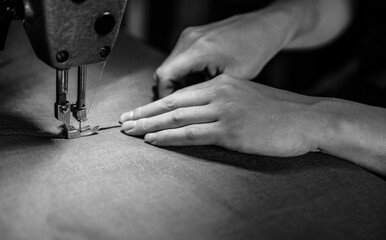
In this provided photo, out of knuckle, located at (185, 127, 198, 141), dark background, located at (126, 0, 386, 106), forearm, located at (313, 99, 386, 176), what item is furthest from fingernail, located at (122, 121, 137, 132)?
dark background, located at (126, 0, 386, 106)

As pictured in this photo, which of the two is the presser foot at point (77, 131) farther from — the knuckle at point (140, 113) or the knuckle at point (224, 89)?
the knuckle at point (224, 89)

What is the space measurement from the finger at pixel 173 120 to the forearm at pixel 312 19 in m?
0.48

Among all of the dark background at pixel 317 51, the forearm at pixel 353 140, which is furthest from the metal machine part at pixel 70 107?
the dark background at pixel 317 51

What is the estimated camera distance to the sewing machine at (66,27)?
69 centimetres

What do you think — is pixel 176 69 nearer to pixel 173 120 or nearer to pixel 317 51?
pixel 173 120

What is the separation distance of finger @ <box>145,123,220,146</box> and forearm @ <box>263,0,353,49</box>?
0.50 m

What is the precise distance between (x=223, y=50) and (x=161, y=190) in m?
0.44

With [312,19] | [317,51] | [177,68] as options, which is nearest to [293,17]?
[312,19]

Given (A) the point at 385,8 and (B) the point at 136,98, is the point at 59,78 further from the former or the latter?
(A) the point at 385,8

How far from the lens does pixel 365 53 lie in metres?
1.50

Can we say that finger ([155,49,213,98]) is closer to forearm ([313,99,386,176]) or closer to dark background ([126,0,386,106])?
forearm ([313,99,386,176])

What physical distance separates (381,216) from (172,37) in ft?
7.36

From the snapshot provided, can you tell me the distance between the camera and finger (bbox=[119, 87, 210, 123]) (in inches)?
33.0

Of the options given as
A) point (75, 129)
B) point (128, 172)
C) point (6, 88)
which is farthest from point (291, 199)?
point (6, 88)
